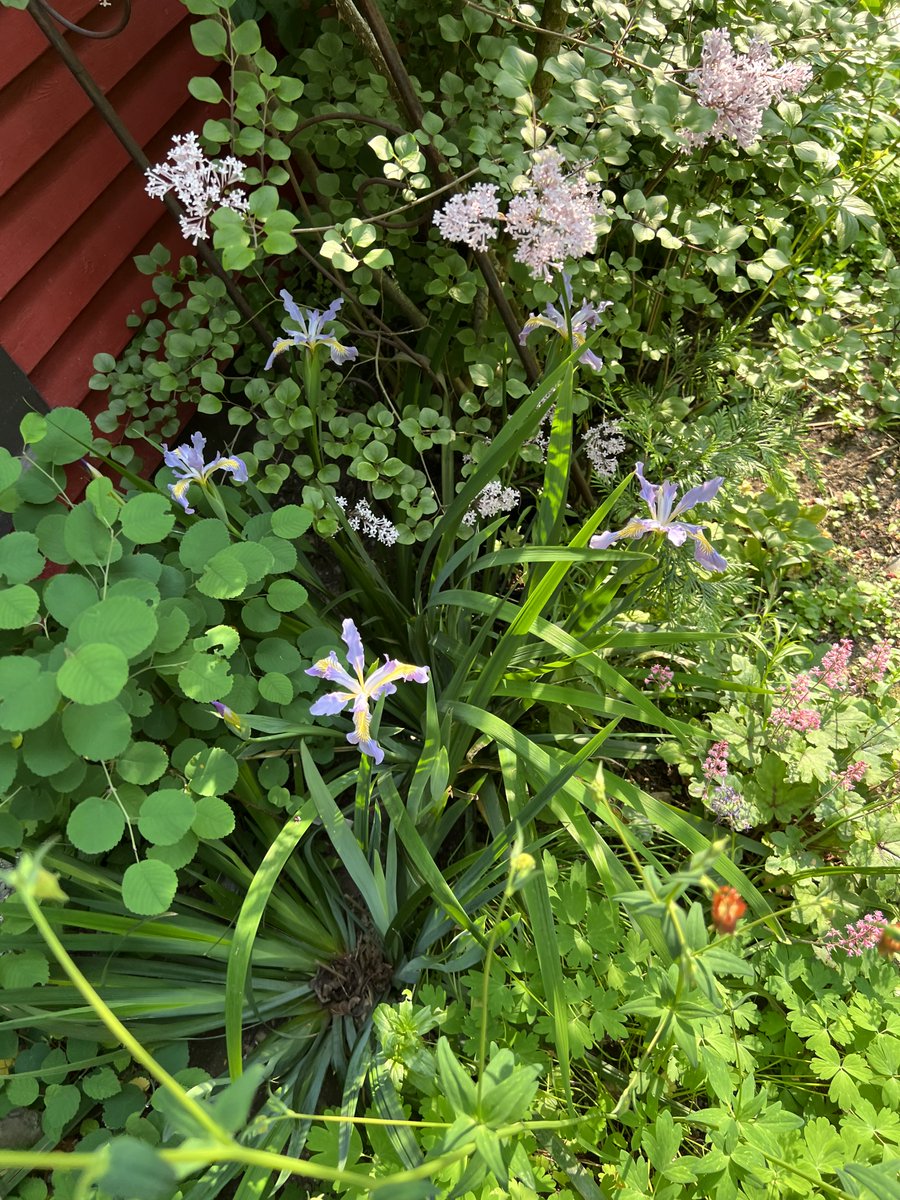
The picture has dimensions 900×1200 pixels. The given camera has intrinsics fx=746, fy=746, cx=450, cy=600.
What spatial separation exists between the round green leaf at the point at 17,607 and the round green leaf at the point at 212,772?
1.19 ft

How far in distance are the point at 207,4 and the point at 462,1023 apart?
1737 millimetres

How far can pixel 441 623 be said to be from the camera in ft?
5.79

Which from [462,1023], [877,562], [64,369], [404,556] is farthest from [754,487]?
[64,369]

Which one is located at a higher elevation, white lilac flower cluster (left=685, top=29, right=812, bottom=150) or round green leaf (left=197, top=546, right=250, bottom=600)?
white lilac flower cluster (left=685, top=29, right=812, bottom=150)

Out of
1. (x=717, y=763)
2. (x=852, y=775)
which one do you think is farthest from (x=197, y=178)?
(x=852, y=775)

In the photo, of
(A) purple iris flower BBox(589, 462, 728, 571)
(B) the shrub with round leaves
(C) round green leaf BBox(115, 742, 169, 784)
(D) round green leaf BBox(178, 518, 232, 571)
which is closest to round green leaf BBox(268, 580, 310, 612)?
(B) the shrub with round leaves

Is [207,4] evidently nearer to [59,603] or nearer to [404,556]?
[59,603]

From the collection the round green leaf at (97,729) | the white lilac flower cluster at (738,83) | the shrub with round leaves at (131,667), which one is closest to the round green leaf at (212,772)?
the shrub with round leaves at (131,667)

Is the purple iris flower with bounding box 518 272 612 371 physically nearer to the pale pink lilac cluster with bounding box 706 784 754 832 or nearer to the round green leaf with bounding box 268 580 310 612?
the round green leaf with bounding box 268 580 310 612

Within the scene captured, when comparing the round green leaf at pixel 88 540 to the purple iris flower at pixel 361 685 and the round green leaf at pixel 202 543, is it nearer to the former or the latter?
the round green leaf at pixel 202 543

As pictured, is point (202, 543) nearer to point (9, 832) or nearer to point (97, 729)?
point (97, 729)

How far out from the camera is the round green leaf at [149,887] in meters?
1.05

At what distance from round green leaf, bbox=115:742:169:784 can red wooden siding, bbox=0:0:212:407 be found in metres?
1.09

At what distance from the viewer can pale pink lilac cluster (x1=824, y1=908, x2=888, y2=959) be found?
1423 millimetres
